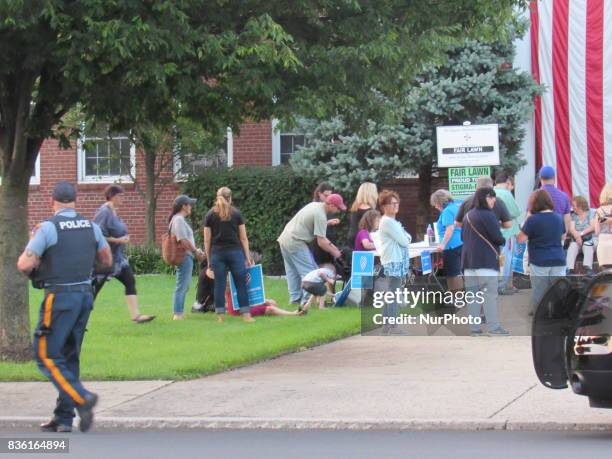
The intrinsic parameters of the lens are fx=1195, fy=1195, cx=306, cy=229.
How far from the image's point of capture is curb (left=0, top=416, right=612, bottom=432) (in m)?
8.94

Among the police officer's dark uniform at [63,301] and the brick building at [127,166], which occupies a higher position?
the brick building at [127,166]

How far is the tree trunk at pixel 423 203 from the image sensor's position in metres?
23.0

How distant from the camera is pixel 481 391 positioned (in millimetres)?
10398

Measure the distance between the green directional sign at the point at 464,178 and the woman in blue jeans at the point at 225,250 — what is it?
342 centimetres

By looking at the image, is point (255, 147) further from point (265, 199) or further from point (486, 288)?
point (486, 288)

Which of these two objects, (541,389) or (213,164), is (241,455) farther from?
(213,164)

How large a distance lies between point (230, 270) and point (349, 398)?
217 inches

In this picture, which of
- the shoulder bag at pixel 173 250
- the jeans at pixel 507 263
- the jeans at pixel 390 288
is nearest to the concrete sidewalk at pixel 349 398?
the jeans at pixel 390 288

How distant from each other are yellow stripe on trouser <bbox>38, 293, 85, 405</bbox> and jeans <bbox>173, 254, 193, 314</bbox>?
6.80 meters

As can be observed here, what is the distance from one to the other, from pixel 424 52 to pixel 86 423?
5.07 meters

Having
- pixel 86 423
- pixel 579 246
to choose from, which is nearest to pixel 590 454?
pixel 86 423

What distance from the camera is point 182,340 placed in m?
13.9

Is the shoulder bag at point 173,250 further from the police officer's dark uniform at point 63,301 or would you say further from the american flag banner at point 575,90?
the american flag banner at point 575,90

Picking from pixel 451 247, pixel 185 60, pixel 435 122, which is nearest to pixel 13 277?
pixel 185 60
